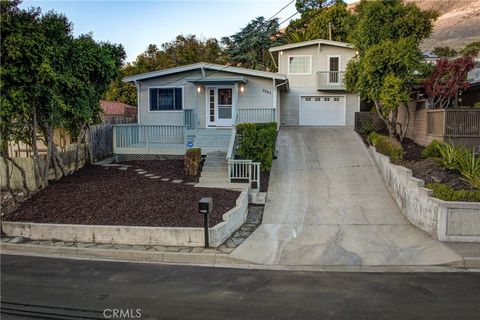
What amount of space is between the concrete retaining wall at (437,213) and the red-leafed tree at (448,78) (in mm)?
5902

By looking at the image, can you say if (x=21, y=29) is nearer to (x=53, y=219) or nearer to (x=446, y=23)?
(x=53, y=219)

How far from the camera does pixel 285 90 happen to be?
2262 centimetres

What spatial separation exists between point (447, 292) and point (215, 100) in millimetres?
15184

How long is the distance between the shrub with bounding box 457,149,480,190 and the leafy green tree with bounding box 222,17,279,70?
91.2 ft

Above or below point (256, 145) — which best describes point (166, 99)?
above

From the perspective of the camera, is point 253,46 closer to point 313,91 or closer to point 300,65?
point 300,65

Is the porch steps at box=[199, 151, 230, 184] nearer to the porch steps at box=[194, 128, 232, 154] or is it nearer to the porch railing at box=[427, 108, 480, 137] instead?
the porch steps at box=[194, 128, 232, 154]

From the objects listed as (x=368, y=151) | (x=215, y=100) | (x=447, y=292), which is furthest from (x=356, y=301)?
(x=215, y=100)

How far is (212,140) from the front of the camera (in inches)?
638

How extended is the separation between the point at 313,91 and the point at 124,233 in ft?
56.0

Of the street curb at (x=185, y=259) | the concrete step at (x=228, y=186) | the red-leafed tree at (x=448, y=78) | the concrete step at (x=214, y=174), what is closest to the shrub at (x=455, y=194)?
the street curb at (x=185, y=259)

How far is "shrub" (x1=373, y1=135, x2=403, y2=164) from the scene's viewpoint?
1218 centimetres

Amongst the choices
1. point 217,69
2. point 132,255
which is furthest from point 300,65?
point 132,255

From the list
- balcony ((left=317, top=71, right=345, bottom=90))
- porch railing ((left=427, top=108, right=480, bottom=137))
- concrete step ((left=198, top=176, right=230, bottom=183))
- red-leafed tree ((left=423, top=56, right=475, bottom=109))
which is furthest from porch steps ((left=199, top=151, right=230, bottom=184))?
balcony ((left=317, top=71, right=345, bottom=90))
